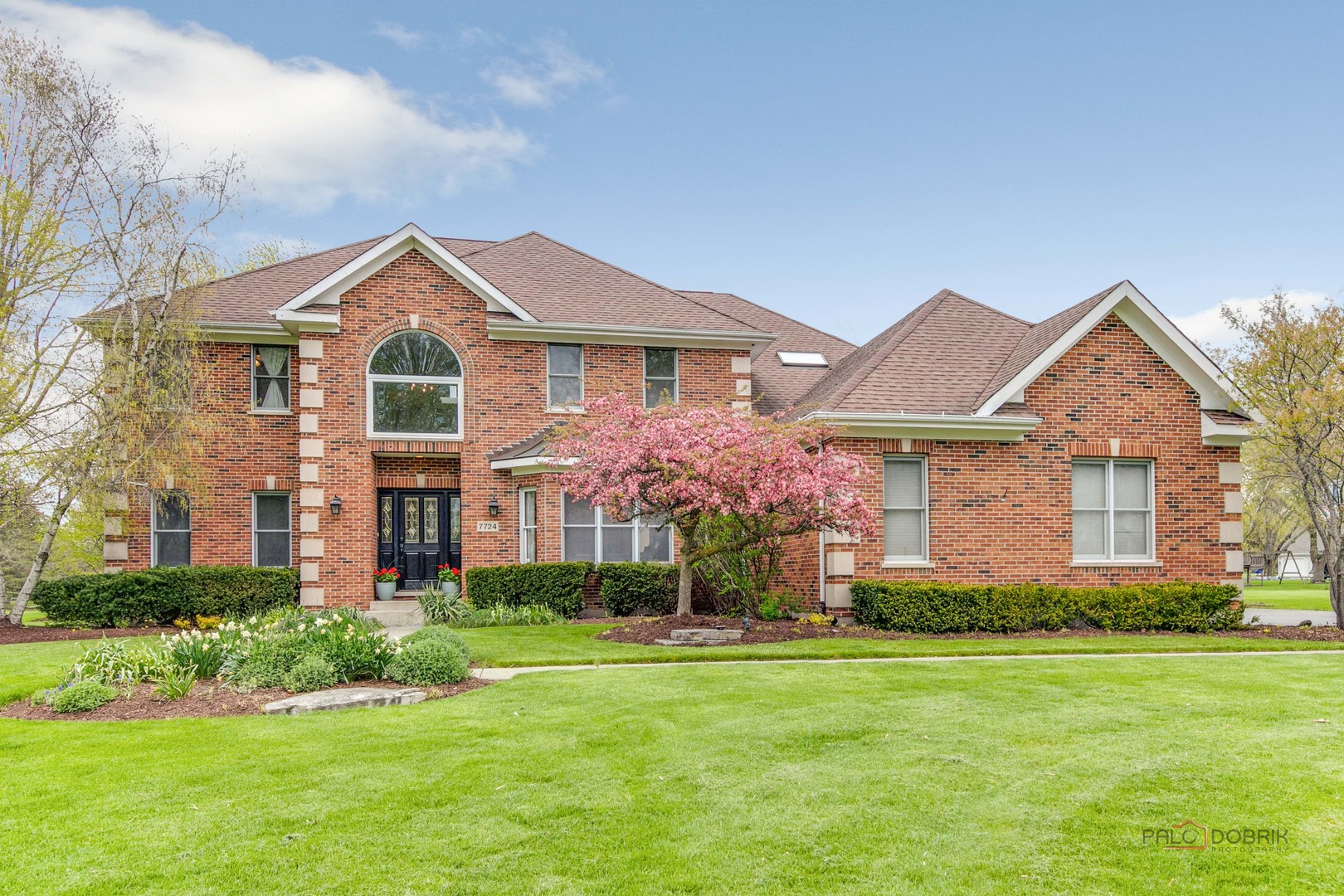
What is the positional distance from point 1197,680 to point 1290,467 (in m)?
10.2

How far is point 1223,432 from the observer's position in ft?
58.0

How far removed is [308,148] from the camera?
25.5 metres

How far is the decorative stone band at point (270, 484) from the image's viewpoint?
20.4 meters

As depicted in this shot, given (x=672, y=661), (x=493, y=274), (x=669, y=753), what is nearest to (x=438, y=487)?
(x=493, y=274)

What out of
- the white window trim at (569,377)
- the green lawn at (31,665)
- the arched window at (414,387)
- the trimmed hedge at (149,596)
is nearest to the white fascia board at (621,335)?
the white window trim at (569,377)

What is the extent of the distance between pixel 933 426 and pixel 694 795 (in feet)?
37.8

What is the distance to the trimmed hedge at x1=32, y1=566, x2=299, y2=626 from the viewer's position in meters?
17.7

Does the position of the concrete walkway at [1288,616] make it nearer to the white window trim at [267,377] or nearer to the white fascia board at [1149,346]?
the white fascia board at [1149,346]

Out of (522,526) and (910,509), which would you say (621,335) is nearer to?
(522,526)

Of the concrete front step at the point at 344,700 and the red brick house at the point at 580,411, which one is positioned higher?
Result: the red brick house at the point at 580,411

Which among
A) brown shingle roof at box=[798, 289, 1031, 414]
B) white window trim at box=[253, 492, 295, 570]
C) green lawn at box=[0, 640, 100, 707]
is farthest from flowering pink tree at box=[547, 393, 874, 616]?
white window trim at box=[253, 492, 295, 570]

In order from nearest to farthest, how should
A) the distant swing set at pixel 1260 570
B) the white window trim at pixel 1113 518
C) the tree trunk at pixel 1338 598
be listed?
the tree trunk at pixel 1338 598 < the white window trim at pixel 1113 518 < the distant swing set at pixel 1260 570

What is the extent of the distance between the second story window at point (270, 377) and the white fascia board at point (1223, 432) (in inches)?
724

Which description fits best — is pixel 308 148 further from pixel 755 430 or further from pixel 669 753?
pixel 669 753
